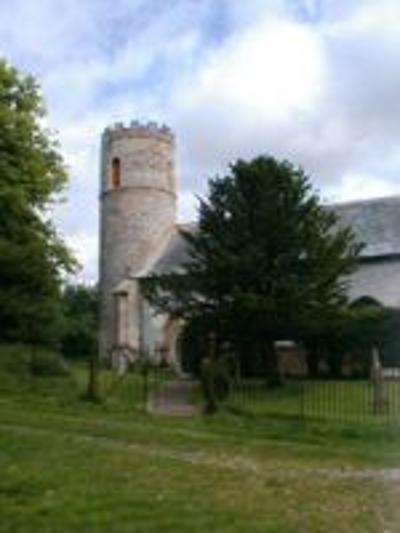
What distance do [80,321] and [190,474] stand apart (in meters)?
52.5

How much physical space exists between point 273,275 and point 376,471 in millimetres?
19789

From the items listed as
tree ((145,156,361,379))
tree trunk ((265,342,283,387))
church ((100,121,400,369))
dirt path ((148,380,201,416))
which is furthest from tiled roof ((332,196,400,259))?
dirt path ((148,380,201,416))

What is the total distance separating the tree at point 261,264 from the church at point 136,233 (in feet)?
43.9

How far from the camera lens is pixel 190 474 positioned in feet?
46.1

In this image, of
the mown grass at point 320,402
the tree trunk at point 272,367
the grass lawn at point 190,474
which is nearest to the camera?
the grass lawn at point 190,474

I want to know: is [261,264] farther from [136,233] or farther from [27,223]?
[136,233]

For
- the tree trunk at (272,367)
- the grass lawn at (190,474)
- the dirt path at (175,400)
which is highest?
the tree trunk at (272,367)

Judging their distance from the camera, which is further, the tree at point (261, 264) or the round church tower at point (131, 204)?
the round church tower at point (131, 204)

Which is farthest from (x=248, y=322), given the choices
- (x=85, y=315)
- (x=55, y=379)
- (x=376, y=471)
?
(x=85, y=315)

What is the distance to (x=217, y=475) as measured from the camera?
14031 mm

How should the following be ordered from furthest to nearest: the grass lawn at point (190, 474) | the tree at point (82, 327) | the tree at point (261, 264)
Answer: the tree at point (261, 264) → the tree at point (82, 327) → the grass lawn at point (190, 474)

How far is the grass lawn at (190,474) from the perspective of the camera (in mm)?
10953

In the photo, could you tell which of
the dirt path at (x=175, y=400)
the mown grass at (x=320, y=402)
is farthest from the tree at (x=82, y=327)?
the mown grass at (x=320, y=402)

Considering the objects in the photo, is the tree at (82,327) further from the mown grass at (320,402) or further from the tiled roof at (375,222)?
the tiled roof at (375,222)
